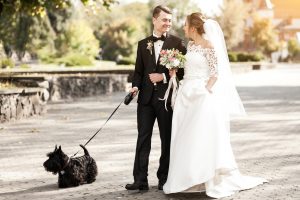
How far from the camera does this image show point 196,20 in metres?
7.24

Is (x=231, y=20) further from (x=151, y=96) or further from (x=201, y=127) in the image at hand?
(x=201, y=127)

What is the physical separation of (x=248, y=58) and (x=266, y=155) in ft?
210

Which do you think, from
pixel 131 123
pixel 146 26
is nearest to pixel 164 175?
pixel 131 123

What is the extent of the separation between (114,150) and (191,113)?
3.82 meters

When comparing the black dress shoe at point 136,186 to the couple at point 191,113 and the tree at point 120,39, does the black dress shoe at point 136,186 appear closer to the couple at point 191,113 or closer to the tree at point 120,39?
the couple at point 191,113

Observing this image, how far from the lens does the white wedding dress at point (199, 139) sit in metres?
7.10

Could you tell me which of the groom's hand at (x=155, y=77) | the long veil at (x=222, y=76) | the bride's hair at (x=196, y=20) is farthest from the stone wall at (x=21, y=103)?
the bride's hair at (x=196, y=20)

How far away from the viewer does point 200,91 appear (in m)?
7.29

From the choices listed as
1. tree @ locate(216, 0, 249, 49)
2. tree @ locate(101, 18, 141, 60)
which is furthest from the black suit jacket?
tree @ locate(216, 0, 249, 49)

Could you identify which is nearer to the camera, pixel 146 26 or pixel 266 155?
pixel 266 155

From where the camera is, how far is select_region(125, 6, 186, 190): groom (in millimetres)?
7465

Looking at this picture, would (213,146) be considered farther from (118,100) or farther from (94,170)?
(118,100)

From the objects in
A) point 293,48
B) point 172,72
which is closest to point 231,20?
point 293,48

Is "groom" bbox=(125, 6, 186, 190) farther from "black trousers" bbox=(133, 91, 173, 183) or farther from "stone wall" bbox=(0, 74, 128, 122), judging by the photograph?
"stone wall" bbox=(0, 74, 128, 122)
